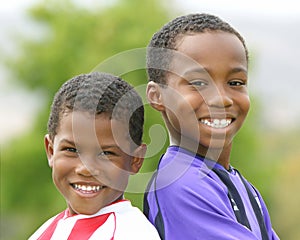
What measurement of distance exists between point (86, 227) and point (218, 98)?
0.68 meters

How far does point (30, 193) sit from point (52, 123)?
13.1 metres

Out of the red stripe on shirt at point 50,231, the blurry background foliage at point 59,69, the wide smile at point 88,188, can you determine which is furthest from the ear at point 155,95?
the blurry background foliage at point 59,69

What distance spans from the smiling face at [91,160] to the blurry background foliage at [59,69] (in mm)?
11531

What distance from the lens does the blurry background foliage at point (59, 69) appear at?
15.5m

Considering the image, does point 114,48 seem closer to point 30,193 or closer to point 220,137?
point 30,193

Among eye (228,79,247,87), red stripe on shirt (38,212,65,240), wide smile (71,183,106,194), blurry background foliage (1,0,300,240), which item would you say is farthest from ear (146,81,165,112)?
blurry background foliage (1,0,300,240)

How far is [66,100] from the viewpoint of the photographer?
9.84ft

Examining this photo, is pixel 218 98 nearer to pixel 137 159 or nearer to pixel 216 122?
pixel 216 122

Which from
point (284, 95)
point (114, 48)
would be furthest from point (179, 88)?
point (284, 95)

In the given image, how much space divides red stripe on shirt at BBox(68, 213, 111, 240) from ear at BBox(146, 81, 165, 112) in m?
0.46

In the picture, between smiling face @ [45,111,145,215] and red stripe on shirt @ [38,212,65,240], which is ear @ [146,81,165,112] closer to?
smiling face @ [45,111,145,215]

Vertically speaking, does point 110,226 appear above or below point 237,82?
below

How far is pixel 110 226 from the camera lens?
2867mm

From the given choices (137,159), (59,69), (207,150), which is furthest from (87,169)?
(59,69)
